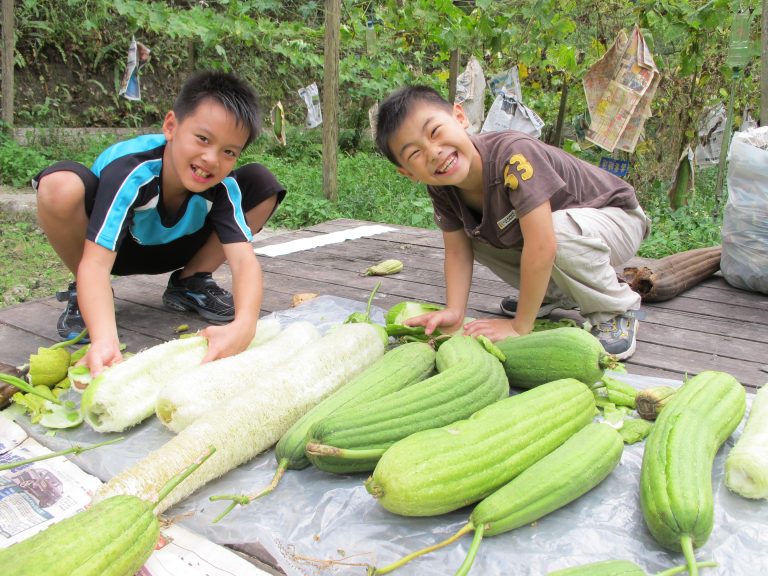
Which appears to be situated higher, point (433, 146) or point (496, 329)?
point (433, 146)

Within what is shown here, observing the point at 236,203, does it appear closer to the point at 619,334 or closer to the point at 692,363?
the point at 619,334

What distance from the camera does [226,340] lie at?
205 centimetres

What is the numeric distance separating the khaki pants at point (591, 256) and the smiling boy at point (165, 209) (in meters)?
1.07

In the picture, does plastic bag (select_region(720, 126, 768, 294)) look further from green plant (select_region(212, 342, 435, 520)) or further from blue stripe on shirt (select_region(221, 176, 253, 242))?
blue stripe on shirt (select_region(221, 176, 253, 242))

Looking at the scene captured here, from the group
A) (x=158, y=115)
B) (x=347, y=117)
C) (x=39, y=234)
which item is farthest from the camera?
(x=347, y=117)

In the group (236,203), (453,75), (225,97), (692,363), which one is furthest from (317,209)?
(692,363)

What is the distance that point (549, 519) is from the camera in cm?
133

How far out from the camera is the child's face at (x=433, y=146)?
2.09 meters

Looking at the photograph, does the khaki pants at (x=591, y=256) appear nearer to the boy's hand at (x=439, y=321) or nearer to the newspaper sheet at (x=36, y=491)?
the boy's hand at (x=439, y=321)

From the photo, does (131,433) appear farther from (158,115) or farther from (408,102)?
(158,115)

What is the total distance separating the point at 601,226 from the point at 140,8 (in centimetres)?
526

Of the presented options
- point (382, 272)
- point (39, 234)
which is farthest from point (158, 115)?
point (382, 272)

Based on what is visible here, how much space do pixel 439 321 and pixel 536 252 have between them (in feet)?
1.41

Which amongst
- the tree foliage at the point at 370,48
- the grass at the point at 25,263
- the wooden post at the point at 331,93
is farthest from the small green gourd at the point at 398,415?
the tree foliage at the point at 370,48
